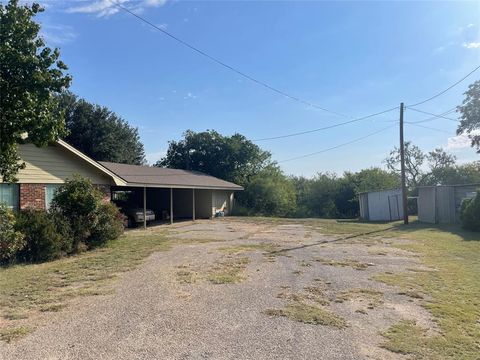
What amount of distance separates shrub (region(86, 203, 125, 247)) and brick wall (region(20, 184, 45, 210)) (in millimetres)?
1940

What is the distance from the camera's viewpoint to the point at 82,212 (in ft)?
39.2

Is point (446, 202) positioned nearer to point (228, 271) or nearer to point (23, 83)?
point (228, 271)

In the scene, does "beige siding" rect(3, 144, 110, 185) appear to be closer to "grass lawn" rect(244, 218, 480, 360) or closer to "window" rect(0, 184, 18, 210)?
"window" rect(0, 184, 18, 210)

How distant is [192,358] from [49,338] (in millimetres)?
1812

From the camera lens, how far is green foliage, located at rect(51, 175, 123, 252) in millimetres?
11656

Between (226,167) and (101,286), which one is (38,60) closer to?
(101,286)

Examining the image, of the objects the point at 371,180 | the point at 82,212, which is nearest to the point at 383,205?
the point at 371,180

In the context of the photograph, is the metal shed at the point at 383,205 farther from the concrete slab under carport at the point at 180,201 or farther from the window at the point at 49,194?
the window at the point at 49,194

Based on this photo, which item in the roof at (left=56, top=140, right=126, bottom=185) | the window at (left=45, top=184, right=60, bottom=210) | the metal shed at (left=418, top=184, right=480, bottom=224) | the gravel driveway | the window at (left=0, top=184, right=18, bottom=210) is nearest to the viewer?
the gravel driveway

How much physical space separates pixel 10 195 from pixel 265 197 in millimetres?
24700

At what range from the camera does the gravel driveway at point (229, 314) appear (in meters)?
4.27

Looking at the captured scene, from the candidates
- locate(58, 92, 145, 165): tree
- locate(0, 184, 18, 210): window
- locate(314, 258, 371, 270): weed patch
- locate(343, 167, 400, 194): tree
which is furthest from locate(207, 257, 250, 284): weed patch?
locate(343, 167, 400, 194): tree

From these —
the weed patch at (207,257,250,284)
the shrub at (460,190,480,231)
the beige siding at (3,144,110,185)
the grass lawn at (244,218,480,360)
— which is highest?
the beige siding at (3,144,110,185)

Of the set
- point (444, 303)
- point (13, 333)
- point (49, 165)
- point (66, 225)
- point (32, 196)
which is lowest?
point (444, 303)
